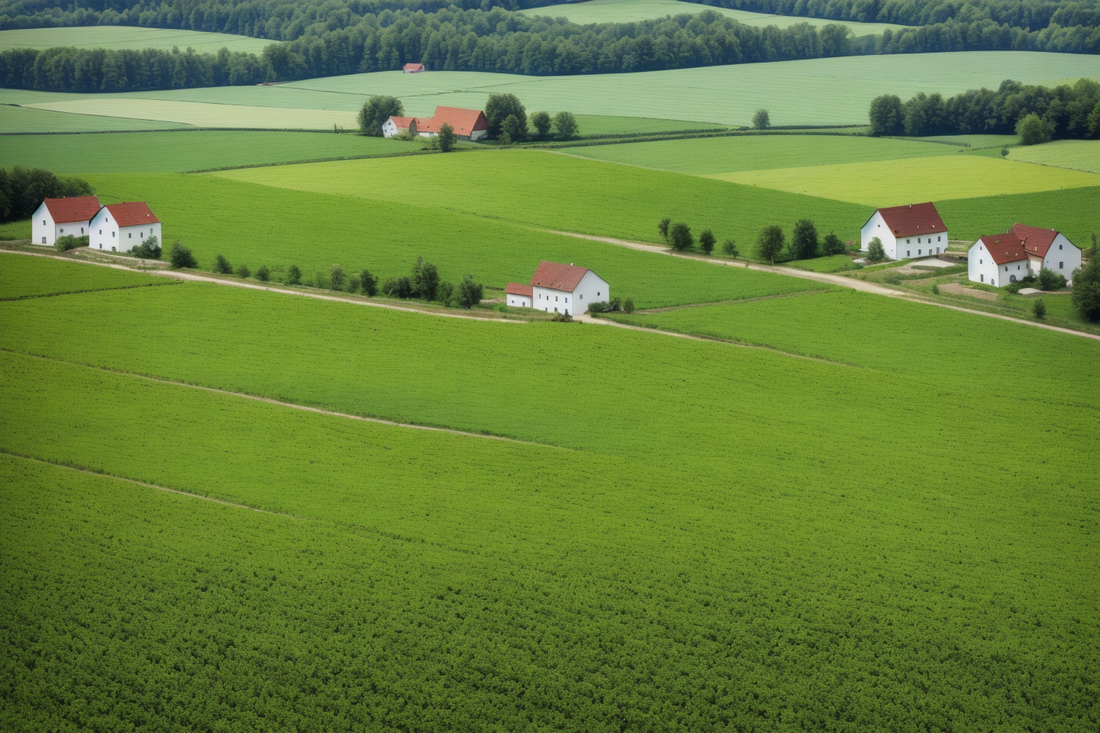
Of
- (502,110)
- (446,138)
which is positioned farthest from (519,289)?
(502,110)

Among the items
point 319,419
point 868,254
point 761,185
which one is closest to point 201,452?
point 319,419

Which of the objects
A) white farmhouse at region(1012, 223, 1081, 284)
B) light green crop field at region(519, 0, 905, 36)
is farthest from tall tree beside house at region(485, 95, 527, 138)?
white farmhouse at region(1012, 223, 1081, 284)

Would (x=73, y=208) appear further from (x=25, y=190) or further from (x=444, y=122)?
(x=444, y=122)

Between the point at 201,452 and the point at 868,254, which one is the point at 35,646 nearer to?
the point at 201,452

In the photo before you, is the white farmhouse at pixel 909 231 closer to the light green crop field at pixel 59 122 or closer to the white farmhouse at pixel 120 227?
the white farmhouse at pixel 120 227

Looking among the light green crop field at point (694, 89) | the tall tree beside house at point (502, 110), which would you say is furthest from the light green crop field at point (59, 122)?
the tall tree beside house at point (502, 110)
